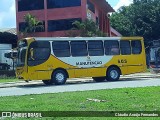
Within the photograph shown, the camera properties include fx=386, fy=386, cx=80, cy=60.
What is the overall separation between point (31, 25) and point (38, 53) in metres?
27.1

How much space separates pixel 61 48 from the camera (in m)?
23.9

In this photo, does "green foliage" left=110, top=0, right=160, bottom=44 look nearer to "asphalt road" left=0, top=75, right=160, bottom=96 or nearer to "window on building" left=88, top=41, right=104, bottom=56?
"window on building" left=88, top=41, right=104, bottom=56

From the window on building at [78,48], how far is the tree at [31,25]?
82.1 ft

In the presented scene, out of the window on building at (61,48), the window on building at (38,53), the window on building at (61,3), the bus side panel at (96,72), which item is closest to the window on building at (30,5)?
the window on building at (61,3)

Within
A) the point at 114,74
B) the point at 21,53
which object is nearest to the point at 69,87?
the point at 21,53

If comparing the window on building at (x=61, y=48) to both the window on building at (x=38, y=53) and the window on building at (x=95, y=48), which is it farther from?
the window on building at (x=95, y=48)

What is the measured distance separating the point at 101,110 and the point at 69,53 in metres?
14.8

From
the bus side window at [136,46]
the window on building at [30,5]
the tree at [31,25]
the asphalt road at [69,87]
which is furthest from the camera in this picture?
the window on building at [30,5]

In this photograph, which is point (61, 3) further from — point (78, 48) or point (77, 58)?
point (77, 58)

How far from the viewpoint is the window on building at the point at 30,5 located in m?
53.3

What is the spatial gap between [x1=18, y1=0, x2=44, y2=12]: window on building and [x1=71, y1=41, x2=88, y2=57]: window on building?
2967cm

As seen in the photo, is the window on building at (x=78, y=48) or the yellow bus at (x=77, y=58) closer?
the yellow bus at (x=77, y=58)

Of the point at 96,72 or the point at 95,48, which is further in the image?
the point at 95,48

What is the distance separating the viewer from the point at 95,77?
2584 cm
